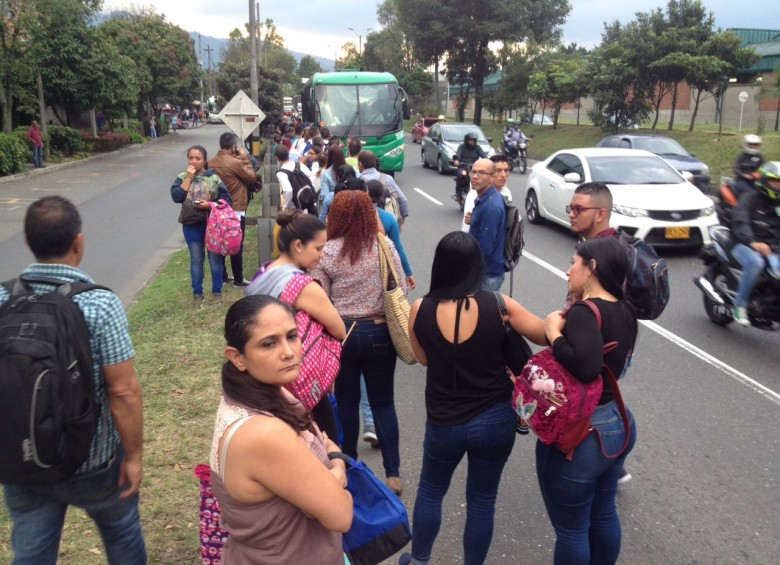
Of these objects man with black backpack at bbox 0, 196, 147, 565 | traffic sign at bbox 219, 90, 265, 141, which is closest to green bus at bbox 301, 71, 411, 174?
traffic sign at bbox 219, 90, 265, 141

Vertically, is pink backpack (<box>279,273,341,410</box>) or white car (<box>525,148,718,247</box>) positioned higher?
pink backpack (<box>279,273,341,410</box>)

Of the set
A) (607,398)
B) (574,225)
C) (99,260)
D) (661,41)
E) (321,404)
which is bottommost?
(99,260)

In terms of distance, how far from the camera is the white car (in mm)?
9945

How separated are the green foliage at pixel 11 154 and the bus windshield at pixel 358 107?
1058 cm

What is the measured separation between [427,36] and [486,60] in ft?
13.5

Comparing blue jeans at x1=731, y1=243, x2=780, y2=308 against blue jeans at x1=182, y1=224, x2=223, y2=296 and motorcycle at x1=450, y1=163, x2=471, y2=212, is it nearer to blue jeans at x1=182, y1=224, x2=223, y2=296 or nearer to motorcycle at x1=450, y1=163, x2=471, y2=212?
blue jeans at x1=182, y1=224, x2=223, y2=296

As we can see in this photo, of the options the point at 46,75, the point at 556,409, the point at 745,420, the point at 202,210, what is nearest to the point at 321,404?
the point at 556,409

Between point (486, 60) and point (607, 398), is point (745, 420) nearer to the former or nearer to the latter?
point (607, 398)

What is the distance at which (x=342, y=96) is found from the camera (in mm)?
19812

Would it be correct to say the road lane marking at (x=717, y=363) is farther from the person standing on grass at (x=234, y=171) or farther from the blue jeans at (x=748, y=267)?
the person standing on grass at (x=234, y=171)

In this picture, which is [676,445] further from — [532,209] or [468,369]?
[532,209]

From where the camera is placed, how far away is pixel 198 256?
7648 mm

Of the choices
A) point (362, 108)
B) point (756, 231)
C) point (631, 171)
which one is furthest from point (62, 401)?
point (362, 108)

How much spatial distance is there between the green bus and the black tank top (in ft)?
54.6
